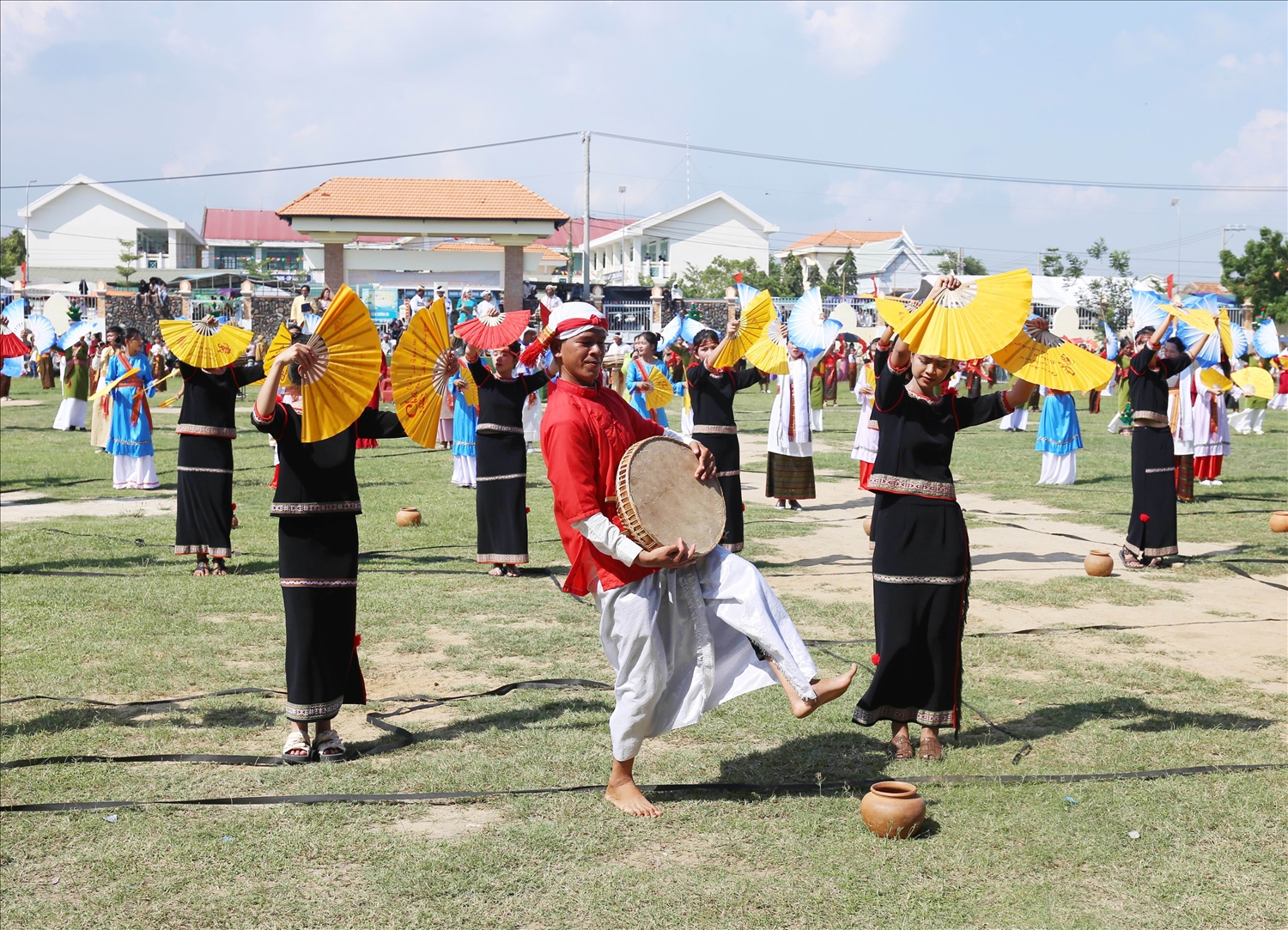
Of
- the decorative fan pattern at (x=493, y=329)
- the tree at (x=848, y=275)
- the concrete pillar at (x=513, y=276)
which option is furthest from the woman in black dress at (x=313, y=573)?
the tree at (x=848, y=275)

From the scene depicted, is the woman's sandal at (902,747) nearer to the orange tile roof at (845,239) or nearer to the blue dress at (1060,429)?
the blue dress at (1060,429)

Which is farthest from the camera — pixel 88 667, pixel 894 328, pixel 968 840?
pixel 88 667

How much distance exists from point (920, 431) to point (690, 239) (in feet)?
213

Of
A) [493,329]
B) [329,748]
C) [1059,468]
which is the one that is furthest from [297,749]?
[1059,468]

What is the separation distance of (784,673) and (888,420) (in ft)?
4.76

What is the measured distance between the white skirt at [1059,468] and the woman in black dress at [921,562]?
11.3 metres

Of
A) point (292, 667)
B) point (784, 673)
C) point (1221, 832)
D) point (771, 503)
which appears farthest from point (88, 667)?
point (771, 503)

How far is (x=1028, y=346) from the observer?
5.51 m

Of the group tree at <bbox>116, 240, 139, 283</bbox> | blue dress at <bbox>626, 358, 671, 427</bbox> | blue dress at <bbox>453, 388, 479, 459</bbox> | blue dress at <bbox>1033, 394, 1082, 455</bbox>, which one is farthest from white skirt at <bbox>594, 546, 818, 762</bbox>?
tree at <bbox>116, 240, 139, 283</bbox>

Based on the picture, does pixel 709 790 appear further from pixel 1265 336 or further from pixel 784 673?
pixel 1265 336

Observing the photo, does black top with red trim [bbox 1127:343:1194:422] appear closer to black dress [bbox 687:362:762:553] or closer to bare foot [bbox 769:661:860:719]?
black dress [bbox 687:362:762:553]

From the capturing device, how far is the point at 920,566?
18.1 feet

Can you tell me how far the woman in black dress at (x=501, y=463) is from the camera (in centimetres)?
991

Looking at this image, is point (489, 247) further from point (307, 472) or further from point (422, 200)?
point (307, 472)
